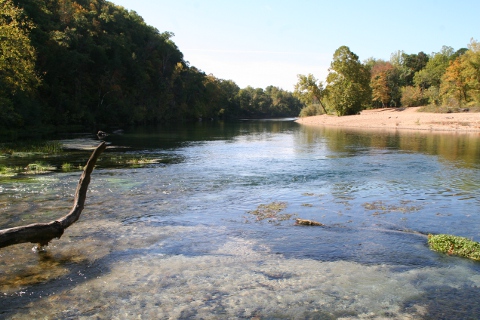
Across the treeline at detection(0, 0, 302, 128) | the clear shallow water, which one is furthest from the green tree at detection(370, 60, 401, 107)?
the clear shallow water

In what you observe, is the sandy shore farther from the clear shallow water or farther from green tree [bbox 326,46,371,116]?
the clear shallow water

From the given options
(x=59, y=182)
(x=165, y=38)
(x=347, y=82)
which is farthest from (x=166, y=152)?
(x=165, y=38)

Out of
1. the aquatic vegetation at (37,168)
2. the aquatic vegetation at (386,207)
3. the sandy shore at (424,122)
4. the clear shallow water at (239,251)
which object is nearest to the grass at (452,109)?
the sandy shore at (424,122)

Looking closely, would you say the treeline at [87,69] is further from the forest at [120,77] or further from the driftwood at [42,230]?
the driftwood at [42,230]

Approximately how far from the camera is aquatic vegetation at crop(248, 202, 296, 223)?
1323 cm

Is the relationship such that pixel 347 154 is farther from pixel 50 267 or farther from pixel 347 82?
pixel 347 82

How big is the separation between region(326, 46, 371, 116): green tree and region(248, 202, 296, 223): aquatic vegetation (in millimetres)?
81349

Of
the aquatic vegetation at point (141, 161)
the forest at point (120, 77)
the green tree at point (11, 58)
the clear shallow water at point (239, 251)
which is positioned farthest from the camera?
the forest at point (120, 77)

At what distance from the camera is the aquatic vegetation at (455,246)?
9.52m

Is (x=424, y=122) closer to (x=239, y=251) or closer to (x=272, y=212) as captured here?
(x=272, y=212)

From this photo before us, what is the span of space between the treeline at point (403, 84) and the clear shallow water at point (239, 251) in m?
64.8

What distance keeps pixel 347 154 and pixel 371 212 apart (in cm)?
1801

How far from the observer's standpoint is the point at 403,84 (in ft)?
361

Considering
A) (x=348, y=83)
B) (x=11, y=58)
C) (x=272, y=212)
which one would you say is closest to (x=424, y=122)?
→ (x=348, y=83)
